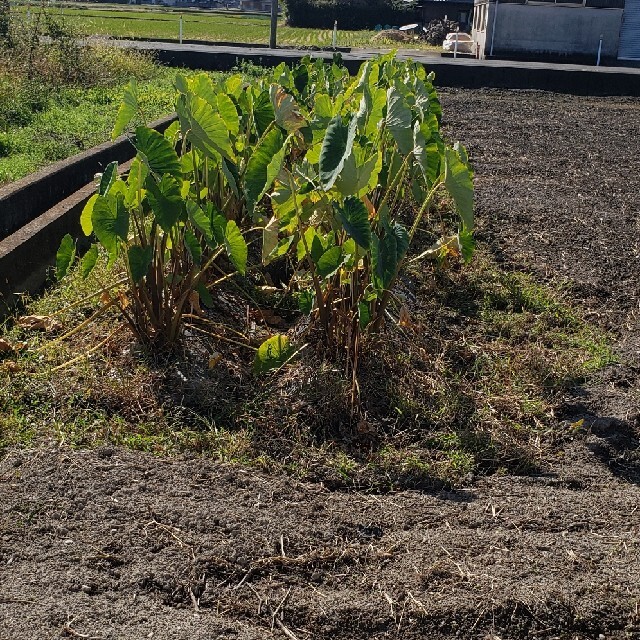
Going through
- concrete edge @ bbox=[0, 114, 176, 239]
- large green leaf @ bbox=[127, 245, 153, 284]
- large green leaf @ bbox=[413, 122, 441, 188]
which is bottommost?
concrete edge @ bbox=[0, 114, 176, 239]

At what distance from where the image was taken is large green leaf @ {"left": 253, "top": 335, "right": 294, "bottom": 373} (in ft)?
11.6

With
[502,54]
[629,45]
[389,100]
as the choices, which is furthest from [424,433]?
[629,45]

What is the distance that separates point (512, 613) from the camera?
8.02 feet

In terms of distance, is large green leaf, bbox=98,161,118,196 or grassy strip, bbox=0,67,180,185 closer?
large green leaf, bbox=98,161,118,196

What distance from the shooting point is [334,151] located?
3348mm

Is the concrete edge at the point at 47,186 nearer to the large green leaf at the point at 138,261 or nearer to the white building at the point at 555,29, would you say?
the large green leaf at the point at 138,261

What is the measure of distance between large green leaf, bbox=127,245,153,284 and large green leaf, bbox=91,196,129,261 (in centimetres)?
8

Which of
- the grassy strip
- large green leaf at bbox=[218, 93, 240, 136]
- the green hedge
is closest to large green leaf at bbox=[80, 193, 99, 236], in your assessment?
large green leaf at bbox=[218, 93, 240, 136]

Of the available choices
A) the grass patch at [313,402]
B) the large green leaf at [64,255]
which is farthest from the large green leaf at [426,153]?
the large green leaf at [64,255]

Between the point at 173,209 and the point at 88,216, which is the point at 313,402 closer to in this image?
the point at 173,209

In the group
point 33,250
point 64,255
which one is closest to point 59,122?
point 33,250

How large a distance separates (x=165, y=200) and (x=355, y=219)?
28.2 inches

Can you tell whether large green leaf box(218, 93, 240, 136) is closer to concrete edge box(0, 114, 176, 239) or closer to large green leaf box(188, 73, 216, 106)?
large green leaf box(188, 73, 216, 106)

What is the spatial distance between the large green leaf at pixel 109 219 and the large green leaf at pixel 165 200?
112 mm
